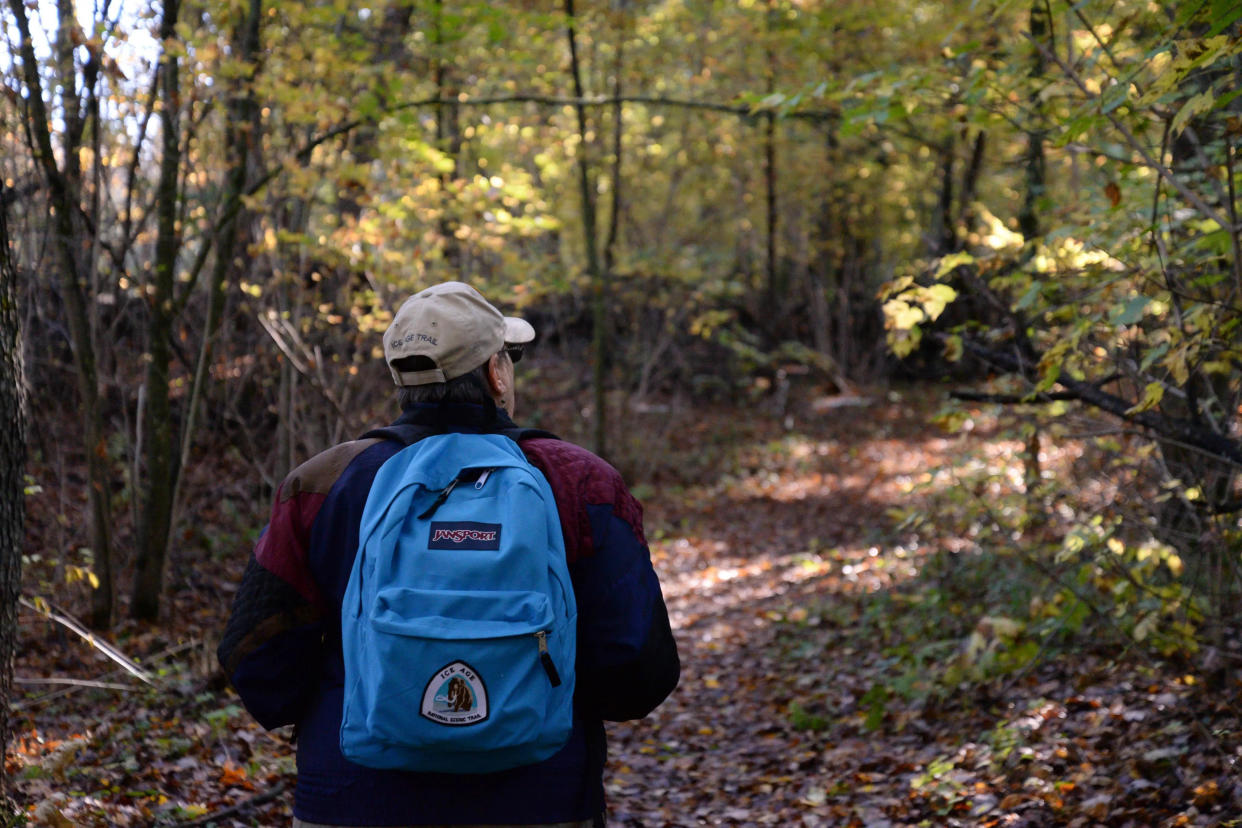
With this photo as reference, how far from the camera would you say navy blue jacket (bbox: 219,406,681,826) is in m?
2.04

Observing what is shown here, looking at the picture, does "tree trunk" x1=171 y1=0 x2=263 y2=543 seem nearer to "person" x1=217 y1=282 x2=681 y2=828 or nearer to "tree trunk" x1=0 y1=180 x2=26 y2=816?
"tree trunk" x1=0 y1=180 x2=26 y2=816

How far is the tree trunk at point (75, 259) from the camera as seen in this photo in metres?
6.05

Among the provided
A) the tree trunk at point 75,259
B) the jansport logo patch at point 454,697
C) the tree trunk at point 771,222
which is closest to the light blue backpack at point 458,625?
the jansport logo patch at point 454,697

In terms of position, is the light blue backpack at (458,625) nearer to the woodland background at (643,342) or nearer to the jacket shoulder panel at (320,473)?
the jacket shoulder panel at (320,473)

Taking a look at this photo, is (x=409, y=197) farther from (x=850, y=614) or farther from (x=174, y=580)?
(x=850, y=614)

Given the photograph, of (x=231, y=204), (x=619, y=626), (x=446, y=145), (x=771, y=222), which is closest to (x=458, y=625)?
(x=619, y=626)

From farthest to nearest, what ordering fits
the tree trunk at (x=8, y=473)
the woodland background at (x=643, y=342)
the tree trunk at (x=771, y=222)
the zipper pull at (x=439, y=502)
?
the tree trunk at (x=771, y=222)
the woodland background at (x=643, y=342)
the tree trunk at (x=8, y=473)
the zipper pull at (x=439, y=502)

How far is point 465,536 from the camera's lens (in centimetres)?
193

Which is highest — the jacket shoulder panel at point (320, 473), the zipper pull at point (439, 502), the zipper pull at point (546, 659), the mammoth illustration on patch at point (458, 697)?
the jacket shoulder panel at point (320, 473)

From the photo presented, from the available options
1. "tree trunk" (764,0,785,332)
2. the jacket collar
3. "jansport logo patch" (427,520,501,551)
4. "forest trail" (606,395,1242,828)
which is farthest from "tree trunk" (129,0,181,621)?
"tree trunk" (764,0,785,332)

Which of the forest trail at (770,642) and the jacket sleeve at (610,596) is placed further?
the forest trail at (770,642)

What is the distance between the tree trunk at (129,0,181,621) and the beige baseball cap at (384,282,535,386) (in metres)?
5.44

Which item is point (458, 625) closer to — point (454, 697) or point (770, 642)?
point (454, 697)

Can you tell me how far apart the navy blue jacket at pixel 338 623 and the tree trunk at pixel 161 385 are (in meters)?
5.52
